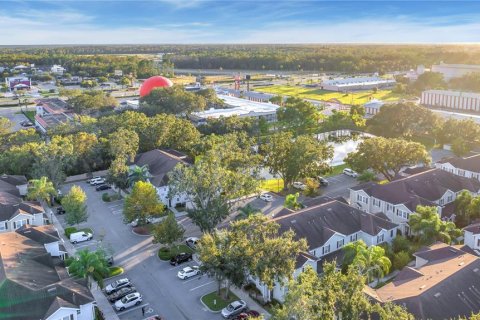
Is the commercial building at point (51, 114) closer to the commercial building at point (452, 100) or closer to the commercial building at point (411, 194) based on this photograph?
the commercial building at point (411, 194)

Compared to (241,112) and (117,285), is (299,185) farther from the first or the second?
(241,112)

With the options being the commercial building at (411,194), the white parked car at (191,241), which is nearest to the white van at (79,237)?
the white parked car at (191,241)

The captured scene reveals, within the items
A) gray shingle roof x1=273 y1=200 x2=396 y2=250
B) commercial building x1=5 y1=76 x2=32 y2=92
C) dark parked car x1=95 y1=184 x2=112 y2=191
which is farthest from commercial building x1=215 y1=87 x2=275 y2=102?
gray shingle roof x1=273 y1=200 x2=396 y2=250

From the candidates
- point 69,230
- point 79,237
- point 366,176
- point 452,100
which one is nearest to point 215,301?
point 79,237

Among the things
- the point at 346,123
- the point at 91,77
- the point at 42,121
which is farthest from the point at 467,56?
the point at 42,121

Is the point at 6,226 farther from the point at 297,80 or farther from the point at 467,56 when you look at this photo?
the point at 467,56
